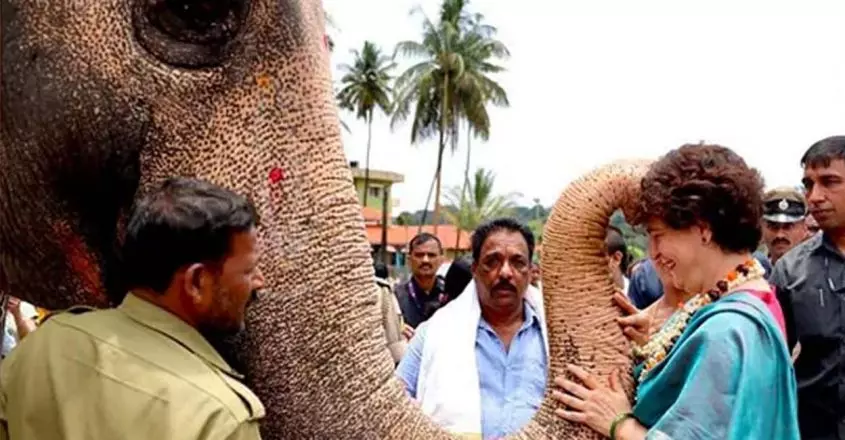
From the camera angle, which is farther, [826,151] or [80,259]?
[826,151]

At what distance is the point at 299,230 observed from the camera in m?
2.06

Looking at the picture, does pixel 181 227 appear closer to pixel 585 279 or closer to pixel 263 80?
pixel 263 80

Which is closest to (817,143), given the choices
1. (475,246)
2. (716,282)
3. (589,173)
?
(475,246)

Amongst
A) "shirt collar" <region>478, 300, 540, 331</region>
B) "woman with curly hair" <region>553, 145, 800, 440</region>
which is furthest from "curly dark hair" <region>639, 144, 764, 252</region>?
"shirt collar" <region>478, 300, 540, 331</region>

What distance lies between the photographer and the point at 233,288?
6.42 feet

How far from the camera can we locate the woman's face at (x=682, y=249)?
2.64 meters

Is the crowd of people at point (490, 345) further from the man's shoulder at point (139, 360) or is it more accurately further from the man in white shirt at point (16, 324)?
the man in white shirt at point (16, 324)

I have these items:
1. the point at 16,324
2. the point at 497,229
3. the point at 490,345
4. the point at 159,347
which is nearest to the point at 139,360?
the point at 159,347

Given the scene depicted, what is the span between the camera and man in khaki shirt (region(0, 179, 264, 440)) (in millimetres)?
1809

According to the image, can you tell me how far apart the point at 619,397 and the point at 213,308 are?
0.90 metres

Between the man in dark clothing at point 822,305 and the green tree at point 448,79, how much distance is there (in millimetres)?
49215

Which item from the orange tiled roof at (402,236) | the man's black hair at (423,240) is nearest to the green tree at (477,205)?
the orange tiled roof at (402,236)

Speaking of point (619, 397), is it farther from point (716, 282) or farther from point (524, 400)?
point (524, 400)

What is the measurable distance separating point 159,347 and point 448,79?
52.4 m
